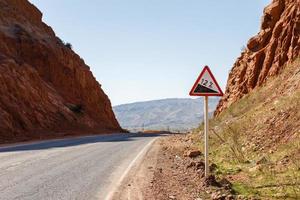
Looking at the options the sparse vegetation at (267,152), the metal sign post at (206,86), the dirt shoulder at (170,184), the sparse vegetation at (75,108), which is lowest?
the dirt shoulder at (170,184)

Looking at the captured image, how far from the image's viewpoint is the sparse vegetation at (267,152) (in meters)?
8.80

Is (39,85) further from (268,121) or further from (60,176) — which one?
(60,176)

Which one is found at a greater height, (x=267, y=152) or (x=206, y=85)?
(x=206, y=85)

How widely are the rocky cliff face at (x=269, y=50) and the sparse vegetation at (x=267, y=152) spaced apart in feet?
14.1

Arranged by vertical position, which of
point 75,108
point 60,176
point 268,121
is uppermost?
point 75,108

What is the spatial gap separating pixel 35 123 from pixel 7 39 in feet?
48.6

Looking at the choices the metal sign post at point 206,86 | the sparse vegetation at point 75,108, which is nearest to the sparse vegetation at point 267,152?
the metal sign post at point 206,86

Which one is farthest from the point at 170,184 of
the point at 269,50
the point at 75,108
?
the point at 75,108

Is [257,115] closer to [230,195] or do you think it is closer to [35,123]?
[230,195]

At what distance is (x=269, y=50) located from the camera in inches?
1000

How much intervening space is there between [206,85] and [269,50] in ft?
54.1

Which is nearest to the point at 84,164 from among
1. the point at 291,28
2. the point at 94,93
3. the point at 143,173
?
the point at 143,173

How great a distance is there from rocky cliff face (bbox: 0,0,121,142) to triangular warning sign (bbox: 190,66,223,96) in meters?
22.5

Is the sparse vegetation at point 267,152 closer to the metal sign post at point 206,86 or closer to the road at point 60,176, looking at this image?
the metal sign post at point 206,86
